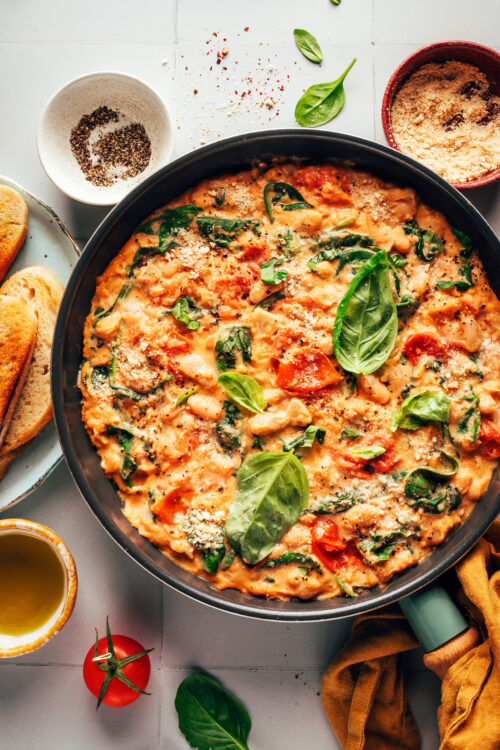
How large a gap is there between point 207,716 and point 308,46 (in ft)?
11.6

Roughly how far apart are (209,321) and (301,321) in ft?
1.36

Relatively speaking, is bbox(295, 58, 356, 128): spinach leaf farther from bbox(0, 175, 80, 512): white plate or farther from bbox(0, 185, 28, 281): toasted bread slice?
bbox(0, 185, 28, 281): toasted bread slice

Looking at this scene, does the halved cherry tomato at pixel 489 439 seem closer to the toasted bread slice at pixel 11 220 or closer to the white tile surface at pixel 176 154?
the white tile surface at pixel 176 154

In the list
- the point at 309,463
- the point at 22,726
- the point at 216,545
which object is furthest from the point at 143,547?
the point at 22,726

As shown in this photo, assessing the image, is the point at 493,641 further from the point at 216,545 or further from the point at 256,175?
the point at 256,175

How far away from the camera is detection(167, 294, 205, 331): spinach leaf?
2.97m

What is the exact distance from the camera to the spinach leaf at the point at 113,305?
3.04m

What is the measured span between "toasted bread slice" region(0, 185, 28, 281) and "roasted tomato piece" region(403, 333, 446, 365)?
6.47 feet

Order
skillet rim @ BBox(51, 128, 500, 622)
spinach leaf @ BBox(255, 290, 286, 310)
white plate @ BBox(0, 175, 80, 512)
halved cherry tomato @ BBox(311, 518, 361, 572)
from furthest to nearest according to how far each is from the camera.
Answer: white plate @ BBox(0, 175, 80, 512)
spinach leaf @ BBox(255, 290, 286, 310)
halved cherry tomato @ BBox(311, 518, 361, 572)
skillet rim @ BBox(51, 128, 500, 622)

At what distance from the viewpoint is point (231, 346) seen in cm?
294

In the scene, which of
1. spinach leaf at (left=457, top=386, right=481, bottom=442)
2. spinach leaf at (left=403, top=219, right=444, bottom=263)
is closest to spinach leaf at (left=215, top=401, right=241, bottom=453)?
spinach leaf at (left=457, top=386, right=481, bottom=442)

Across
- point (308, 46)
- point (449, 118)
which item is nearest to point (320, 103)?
point (308, 46)

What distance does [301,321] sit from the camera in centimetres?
297

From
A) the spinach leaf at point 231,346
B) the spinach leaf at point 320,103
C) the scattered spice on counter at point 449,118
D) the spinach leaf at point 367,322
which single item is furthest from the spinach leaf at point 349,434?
the spinach leaf at point 320,103
